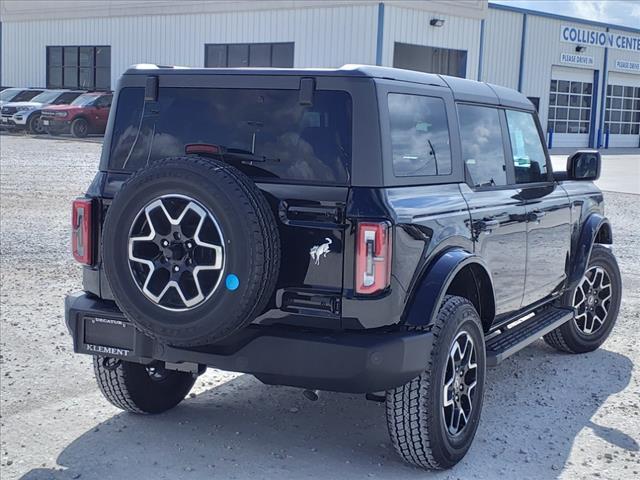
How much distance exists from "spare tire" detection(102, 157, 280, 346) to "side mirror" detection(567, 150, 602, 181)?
305 cm

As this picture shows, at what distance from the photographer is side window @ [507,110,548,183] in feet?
19.7

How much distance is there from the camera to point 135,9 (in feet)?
126

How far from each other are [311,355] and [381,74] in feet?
4.59

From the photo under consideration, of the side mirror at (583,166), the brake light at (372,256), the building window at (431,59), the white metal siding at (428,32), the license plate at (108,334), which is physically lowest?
the license plate at (108,334)

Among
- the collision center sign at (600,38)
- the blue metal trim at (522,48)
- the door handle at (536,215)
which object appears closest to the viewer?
the door handle at (536,215)

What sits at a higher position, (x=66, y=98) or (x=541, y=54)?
(x=541, y=54)

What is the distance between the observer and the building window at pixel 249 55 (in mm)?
34219

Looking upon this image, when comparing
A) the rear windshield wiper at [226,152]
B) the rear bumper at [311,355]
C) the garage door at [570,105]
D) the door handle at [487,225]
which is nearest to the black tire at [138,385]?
the rear bumper at [311,355]

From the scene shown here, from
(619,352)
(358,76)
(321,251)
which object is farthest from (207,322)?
(619,352)

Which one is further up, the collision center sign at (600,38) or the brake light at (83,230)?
the collision center sign at (600,38)

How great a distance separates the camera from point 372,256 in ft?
13.7

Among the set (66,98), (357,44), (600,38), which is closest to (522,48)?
(600,38)

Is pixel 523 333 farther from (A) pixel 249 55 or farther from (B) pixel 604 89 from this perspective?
(B) pixel 604 89

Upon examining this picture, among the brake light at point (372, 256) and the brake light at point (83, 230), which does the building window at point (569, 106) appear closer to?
the brake light at point (83, 230)
